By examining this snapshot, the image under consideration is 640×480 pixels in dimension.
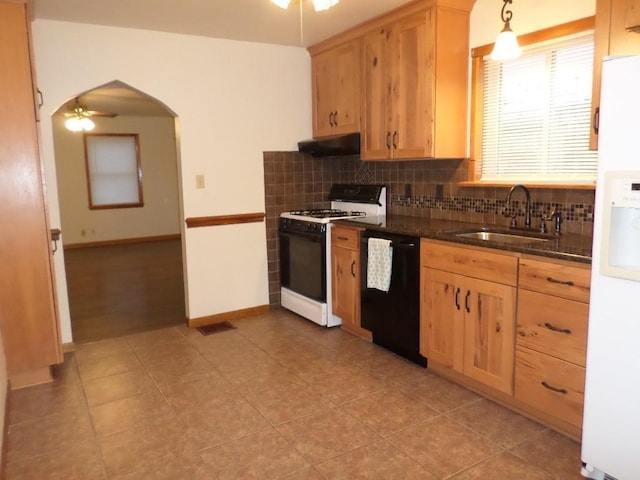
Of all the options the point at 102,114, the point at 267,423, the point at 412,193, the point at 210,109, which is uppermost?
the point at 102,114

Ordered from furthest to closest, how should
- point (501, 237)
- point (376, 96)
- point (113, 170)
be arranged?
point (113, 170) < point (376, 96) < point (501, 237)

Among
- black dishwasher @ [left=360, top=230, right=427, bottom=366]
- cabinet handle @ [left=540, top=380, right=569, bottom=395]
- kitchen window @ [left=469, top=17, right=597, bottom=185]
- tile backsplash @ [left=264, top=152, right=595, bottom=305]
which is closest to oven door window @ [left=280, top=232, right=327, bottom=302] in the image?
tile backsplash @ [left=264, top=152, right=595, bottom=305]

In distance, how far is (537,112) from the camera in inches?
121

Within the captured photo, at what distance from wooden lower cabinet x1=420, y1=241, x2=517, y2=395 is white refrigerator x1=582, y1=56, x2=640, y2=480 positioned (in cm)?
55

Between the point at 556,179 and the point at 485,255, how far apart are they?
796 mm

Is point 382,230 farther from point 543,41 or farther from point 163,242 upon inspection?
point 163,242

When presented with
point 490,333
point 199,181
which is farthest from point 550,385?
point 199,181

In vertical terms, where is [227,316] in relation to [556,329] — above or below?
below

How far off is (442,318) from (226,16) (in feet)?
8.48

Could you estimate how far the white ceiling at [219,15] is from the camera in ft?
10.5

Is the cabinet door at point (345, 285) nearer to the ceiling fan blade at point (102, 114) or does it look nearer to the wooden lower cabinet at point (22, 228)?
the wooden lower cabinet at point (22, 228)

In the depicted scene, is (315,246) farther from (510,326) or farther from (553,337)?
(553,337)

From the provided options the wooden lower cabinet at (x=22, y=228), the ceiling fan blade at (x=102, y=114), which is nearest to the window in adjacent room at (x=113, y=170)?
the ceiling fan blade at (x=102, y=114)

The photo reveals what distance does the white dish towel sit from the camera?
10.9 ft
